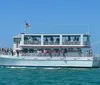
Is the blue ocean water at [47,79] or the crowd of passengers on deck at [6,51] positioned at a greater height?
the crowd of passengers on deck at [6,51]

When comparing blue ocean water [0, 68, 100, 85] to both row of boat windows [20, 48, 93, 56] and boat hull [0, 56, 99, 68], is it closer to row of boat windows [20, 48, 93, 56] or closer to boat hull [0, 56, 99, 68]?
boat hull [0, 56, 99, 68]

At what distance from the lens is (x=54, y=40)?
205 ft

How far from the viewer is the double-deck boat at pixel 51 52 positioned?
6109 cm

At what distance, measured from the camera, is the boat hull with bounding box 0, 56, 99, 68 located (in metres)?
60.8

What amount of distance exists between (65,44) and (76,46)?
1.71 meters

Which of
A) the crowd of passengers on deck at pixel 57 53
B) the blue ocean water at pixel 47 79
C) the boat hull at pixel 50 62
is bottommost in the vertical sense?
the blue ocean water at pixel 47 79

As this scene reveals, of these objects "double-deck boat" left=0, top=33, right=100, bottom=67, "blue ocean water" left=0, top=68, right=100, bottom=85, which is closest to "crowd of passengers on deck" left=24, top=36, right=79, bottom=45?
"double-deck boat" left=0, top=33, right=100, bottom=67

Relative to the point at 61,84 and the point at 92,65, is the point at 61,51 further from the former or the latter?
the point at 61,84

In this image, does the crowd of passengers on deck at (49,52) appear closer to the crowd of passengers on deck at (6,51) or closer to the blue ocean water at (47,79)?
the crowd of passengers on deck at (6,51)

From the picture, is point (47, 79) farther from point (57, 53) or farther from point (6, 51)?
point (6, 51)

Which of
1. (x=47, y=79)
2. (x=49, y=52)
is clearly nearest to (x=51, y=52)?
(x=49, y=52)

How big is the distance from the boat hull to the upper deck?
2169mm

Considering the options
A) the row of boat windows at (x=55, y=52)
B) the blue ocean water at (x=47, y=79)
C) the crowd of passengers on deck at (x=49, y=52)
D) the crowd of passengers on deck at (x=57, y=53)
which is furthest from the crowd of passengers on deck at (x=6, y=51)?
the blue ocean water at (x=47, y=79)

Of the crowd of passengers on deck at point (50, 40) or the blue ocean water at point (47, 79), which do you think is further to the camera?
the crowd of passengers on deck at point (50, 40)
